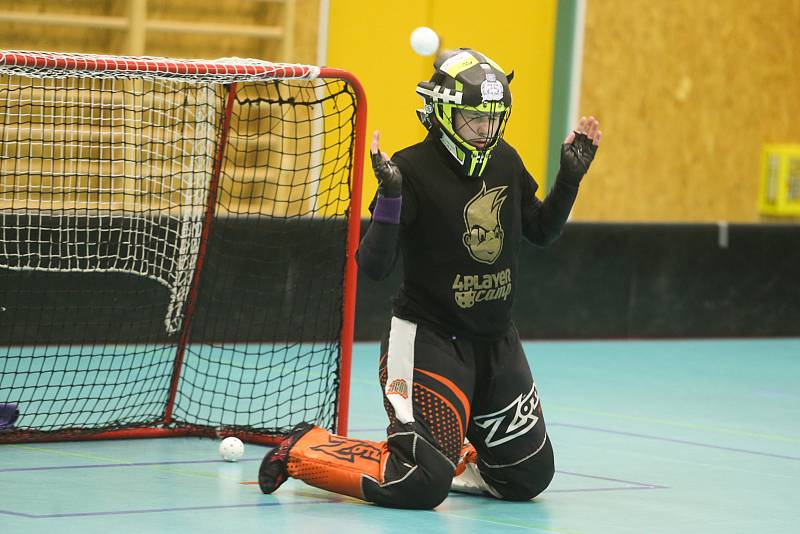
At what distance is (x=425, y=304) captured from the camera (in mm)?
4988

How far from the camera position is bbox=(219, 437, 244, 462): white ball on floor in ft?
18.3

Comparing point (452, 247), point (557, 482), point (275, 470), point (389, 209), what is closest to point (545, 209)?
point (452, 247)

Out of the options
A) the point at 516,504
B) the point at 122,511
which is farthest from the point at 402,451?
the point at 122,511

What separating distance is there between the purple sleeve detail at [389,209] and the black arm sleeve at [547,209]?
707 mm

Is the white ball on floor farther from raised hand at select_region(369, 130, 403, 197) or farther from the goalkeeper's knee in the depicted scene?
raised hand at select_region(369, 130, 403, 197)

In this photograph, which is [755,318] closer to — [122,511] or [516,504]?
[516,504]

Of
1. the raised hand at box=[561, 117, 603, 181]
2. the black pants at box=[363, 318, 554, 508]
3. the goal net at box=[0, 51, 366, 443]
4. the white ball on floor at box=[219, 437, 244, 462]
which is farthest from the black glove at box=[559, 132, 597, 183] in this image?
the white ball on floor at box=[219, 437, 244, 462]

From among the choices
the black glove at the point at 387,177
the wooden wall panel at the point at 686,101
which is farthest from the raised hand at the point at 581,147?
the wooden wall panel at the point at 686,101

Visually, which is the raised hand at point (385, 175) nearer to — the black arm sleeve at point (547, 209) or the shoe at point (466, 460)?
the black arm sleeve at point (547, 209)

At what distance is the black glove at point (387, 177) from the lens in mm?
4645

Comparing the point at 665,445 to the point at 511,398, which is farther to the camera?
the point at 665,445

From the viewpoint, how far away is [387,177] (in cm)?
465

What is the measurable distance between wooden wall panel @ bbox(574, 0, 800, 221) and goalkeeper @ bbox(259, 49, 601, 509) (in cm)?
679

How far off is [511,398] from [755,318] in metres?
6.69
